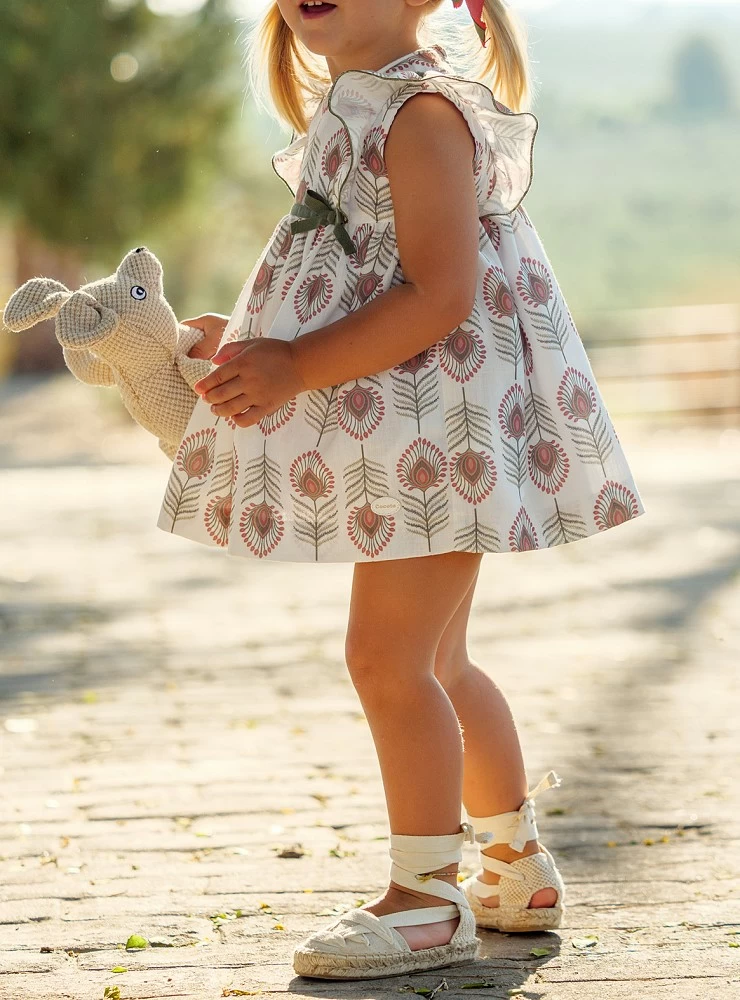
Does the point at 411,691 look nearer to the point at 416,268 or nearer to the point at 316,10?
the point at 416,268

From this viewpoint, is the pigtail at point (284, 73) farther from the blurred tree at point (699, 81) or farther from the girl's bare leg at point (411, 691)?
the blurred tree at point (699, 81)

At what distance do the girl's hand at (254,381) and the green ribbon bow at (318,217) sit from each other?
0.20 meters

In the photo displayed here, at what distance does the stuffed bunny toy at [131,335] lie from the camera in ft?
6.86

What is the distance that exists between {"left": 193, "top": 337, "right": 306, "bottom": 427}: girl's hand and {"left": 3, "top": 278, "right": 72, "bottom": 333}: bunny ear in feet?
1.23

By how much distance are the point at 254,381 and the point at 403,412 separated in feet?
0.74

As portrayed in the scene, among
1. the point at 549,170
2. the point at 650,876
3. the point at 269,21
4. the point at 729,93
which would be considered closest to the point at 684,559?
the point at 650,876

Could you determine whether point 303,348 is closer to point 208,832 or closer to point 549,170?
point 208,832

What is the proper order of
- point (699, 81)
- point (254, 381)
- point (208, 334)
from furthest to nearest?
1. point (699, 81)
2. point (208, 334)
3. point (254, 381)

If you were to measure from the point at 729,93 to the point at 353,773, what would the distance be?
162 ft

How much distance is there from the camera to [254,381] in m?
1.83

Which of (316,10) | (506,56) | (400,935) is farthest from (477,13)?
(400,935)

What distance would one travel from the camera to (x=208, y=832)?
8.66 ft

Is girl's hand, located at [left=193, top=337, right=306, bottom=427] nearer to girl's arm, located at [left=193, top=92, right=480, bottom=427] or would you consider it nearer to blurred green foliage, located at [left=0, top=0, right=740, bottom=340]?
girl's arm, located at [left=193, top=92, right=480, bottom=427]

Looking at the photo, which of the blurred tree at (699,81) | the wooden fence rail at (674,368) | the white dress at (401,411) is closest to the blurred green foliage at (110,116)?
the wooden fence rail at (674,368)
